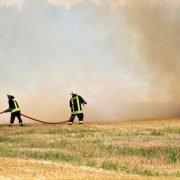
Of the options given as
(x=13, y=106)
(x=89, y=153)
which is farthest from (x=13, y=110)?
(x=89, y=153)

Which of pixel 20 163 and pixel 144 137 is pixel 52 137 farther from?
pixel 20 163

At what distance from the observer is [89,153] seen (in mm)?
26125

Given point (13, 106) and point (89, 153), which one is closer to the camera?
point (89, 153)

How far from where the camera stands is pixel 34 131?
123ft

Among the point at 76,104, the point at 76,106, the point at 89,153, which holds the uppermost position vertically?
the point at 76,104

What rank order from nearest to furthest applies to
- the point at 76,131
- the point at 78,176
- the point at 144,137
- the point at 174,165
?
the point at 78,176
the point at 174,165
the point at 144,137
the point at 76,131

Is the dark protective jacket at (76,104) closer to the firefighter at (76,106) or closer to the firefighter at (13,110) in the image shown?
the firefighter at (76,106)

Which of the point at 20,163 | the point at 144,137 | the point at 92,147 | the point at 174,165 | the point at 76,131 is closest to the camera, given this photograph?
the point at 20,163

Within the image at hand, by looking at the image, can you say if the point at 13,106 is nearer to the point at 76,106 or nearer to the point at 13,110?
the point at 13,110

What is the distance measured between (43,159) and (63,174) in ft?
16.1

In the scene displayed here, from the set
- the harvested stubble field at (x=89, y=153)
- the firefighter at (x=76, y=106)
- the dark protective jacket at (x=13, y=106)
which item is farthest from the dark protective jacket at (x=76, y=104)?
the dark protective jacket at (x=13, y=106)

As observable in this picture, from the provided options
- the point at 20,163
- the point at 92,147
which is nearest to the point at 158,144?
the point at 92,147

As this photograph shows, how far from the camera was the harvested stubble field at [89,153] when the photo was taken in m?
19.6

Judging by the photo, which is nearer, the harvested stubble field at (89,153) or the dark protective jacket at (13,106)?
the harvested stubble field at (89,153)
